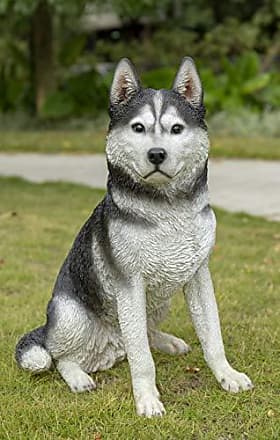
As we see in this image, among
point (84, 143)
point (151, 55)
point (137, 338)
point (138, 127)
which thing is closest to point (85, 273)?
point (137, 338)

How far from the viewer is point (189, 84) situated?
3490mm

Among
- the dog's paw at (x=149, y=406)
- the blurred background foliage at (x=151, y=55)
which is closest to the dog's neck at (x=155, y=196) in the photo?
the dog's paw at (x=149, y=406)

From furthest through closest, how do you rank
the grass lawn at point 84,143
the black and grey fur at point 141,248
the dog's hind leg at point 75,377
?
the grass lawn at point 84,143, the dog's hind leg at point 75,377, the black and grey fur at point 141,248

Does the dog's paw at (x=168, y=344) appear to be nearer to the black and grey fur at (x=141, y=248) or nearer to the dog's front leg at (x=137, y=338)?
the black and grey fur at (x=141, y=248)

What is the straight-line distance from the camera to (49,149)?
556 inches

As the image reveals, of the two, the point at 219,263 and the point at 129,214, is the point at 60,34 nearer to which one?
the point at 219,263

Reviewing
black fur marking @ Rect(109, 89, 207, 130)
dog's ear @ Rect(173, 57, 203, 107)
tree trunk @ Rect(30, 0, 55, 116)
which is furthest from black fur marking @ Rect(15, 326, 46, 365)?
tree trunk @ Rect(30, 0, 55, 116)

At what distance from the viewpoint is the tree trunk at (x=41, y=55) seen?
16297 mm

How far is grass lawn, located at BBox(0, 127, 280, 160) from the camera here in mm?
12586

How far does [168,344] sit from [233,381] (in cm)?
63

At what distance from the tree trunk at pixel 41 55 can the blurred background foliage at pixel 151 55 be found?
0.02 m

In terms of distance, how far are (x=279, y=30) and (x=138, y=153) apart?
17.1 metres

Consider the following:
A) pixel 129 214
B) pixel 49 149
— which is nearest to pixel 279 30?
pixel 49 149

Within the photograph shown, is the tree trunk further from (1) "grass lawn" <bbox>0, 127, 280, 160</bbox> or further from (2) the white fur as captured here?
(2) the white fur
